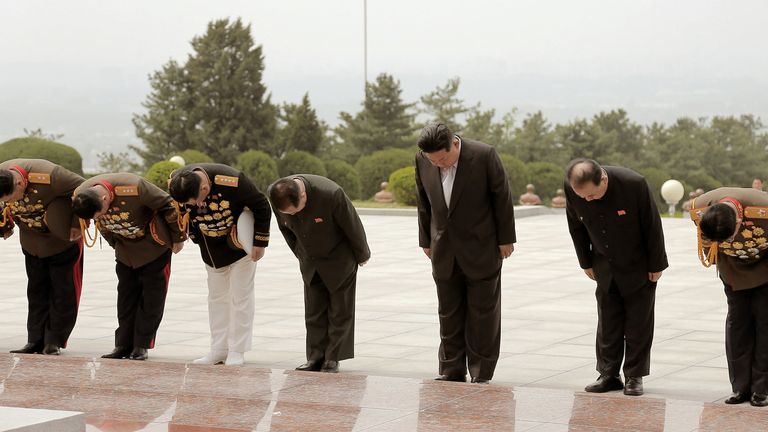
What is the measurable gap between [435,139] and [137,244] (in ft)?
7.23

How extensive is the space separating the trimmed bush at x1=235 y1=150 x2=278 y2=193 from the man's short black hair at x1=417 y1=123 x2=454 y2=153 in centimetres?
2182

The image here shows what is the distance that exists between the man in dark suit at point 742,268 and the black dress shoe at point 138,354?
11.2 feet

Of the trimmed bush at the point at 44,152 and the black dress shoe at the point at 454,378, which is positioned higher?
the trimmed bush at the point at 44,152

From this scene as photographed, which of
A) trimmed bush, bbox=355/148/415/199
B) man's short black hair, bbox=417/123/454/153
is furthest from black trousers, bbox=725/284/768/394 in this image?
trimmed bush, bbox=355/148/415/199

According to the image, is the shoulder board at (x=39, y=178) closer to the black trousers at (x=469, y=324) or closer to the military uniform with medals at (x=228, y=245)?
the military uniform with medals at (x=228, y=245)

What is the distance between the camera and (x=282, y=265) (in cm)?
1345

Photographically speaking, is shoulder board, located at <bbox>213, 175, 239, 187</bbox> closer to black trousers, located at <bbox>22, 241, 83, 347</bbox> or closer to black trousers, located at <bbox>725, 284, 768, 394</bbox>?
black trousers, located at <bbox>22, 241, 83, 347</bbox>

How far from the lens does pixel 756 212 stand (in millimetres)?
5766

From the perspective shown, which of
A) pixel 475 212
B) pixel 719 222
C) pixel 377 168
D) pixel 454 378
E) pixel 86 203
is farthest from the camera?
pixel 377 168

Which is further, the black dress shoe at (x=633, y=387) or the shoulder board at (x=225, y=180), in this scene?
the shoulder board at (x=225, y=180)

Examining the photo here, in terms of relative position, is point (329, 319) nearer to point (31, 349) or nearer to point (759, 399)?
point (31, 349)

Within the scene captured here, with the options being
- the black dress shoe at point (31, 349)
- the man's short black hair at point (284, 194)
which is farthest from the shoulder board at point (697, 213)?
the black dress shoe at point (31, 349)

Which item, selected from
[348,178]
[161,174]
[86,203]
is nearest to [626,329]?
[86,203]

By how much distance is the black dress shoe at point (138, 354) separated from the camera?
24.2 feet
